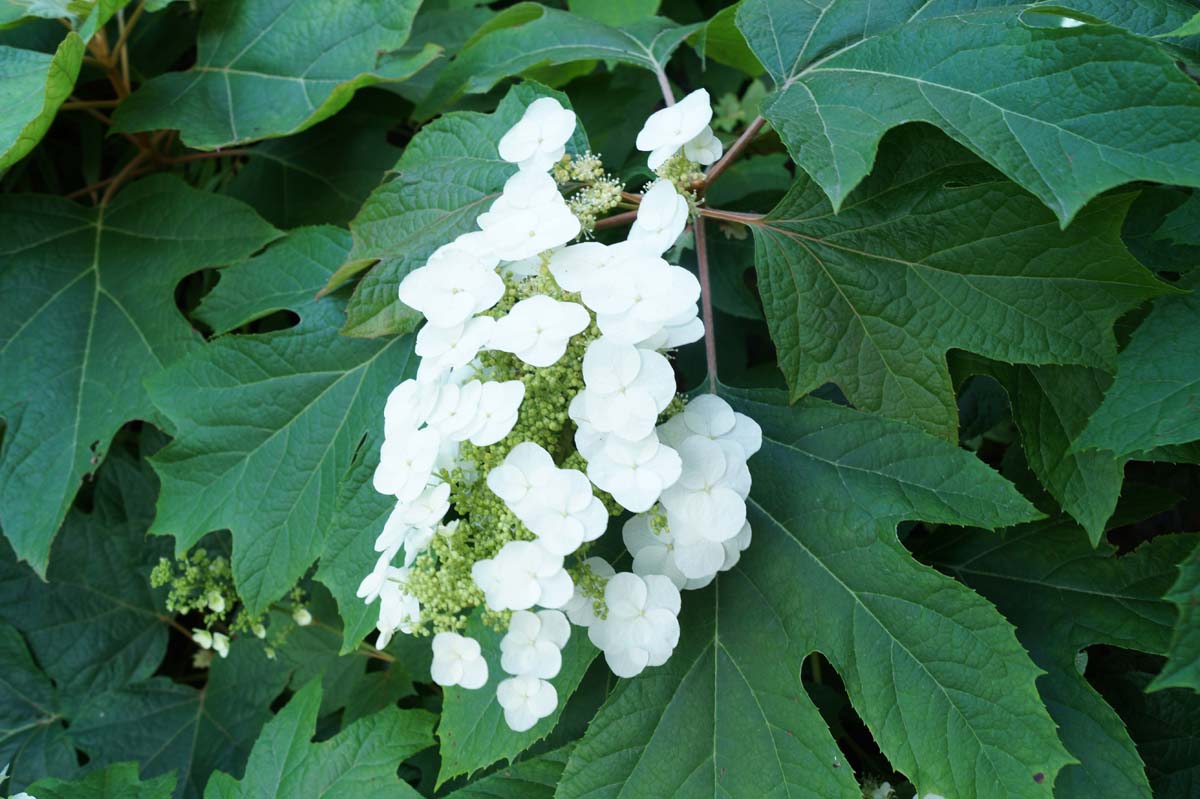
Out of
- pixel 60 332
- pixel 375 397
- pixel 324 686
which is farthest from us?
pixel 324 686

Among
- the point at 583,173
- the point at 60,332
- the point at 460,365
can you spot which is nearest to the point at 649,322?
the point at 460,365

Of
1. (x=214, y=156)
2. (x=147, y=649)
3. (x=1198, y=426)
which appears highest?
(x=1198, y=426)

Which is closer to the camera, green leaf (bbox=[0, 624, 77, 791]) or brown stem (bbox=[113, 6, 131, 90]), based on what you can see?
brown stem (bbox=[113, 6, 131, 90])

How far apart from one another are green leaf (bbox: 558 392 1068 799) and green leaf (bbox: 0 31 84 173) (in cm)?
121

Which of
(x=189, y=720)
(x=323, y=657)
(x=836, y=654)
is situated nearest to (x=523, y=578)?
(x=836, y=654)

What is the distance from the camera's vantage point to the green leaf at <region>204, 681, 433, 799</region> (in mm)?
1384

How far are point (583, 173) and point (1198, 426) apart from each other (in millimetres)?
691

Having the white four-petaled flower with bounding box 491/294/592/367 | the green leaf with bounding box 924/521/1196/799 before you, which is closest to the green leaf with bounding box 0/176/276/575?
the white four-petaled flower with bounding box 491/294/592/367

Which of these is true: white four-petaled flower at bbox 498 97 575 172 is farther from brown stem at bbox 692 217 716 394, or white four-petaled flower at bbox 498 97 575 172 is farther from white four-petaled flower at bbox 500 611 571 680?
white four-petaled flower at bbox 500 611 571 680

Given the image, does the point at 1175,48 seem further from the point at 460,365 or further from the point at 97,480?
the point at 97,480

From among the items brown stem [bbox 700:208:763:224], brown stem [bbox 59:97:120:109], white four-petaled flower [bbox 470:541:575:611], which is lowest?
white four-petaled flower [bbox 470:541:575:611]

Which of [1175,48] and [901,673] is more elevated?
[1175,48]

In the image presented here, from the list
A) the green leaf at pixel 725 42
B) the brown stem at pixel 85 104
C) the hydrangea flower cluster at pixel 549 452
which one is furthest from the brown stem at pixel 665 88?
the brown stem at pixel 85 104

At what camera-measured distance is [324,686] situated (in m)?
1.85
